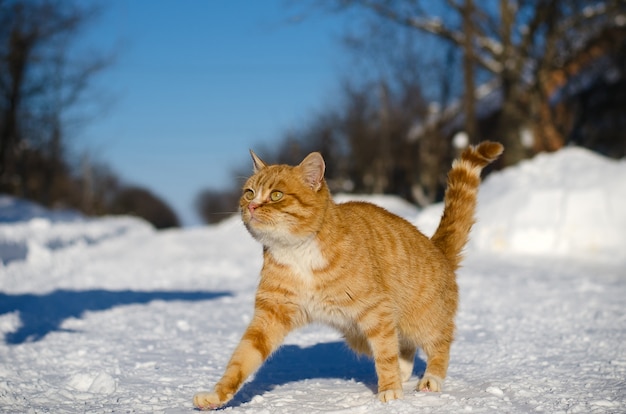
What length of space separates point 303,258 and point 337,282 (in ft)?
0.71

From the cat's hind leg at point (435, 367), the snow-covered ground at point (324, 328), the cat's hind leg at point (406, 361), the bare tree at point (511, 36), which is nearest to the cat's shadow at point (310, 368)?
the snow-covered ground at point (324, 328)

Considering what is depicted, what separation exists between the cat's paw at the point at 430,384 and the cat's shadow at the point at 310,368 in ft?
0.86

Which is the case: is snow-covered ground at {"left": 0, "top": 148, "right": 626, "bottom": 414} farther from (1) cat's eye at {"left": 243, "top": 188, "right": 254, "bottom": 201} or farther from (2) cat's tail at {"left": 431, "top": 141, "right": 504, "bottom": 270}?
(1) cat's eye at {"left": 243, "top": 188, "right": 254, "bottom": 201}

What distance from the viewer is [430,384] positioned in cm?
350

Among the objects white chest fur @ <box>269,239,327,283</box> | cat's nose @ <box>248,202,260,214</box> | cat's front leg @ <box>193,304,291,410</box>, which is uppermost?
cat's nose @ <box>248,202,260,214</box>

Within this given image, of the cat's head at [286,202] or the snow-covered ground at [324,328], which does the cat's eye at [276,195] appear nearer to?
the cat's head at [286,202]

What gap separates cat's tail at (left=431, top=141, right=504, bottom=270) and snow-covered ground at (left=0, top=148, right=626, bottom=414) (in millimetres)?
802

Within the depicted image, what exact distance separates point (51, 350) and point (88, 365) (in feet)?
1.72

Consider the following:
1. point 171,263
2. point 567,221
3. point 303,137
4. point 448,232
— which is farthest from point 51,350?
point 303,137

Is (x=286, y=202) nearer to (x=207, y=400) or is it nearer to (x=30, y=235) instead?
(x=207, y=400)

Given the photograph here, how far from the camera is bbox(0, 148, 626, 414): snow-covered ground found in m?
3.35

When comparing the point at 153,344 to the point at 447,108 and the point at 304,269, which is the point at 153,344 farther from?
the point at 447,108

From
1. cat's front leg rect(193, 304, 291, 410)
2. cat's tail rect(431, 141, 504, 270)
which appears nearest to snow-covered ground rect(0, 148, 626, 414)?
cat's front leg rect(193, 304, 291, 410)

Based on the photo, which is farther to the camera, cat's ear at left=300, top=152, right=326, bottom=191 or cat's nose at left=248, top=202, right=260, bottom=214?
cat's ear at left=300, top=152, right=326, bottom=191
